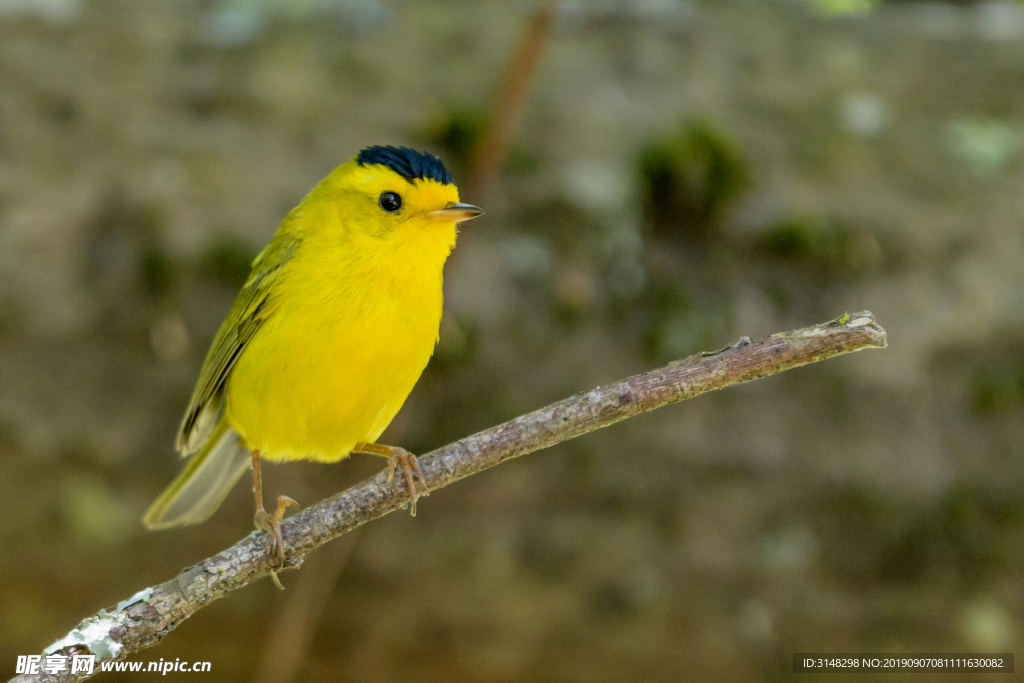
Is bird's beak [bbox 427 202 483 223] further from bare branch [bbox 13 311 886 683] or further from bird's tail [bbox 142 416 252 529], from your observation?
bird's tail [bbox 142 416 252 529]

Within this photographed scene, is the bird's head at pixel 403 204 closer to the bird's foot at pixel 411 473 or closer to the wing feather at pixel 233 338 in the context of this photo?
the wing feather at pixel 233 338

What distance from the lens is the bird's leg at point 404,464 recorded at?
2486 millimetres

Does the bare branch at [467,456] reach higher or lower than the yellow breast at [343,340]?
lower

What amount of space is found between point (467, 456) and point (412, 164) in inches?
48.7

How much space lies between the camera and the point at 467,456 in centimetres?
237

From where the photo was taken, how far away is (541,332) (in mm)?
4684

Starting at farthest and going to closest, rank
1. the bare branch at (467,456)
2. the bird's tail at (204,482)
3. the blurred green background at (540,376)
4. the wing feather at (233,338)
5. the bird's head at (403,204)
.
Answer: the blurred green background at (540,376) < the bird's tail at (204,482) < the wing feather at (233,338) < the bird's head at (403,204) < the bare branch at (467,456)

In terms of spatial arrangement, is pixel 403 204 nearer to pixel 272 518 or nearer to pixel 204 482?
pixel 272 518

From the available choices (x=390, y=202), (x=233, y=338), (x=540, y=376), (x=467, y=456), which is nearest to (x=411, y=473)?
(x=467, y=456)

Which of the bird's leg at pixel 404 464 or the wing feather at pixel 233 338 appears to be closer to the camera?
the bird's leg at pixel 404 464

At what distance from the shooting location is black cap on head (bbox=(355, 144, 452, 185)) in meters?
3.09

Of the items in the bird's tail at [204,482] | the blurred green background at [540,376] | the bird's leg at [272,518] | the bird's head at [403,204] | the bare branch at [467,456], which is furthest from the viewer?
the blurred green background at [540,376]

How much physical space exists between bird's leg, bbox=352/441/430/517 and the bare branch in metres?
0.03

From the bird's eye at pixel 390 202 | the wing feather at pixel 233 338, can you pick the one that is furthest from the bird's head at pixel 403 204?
the wing feather at pixel 233 338
